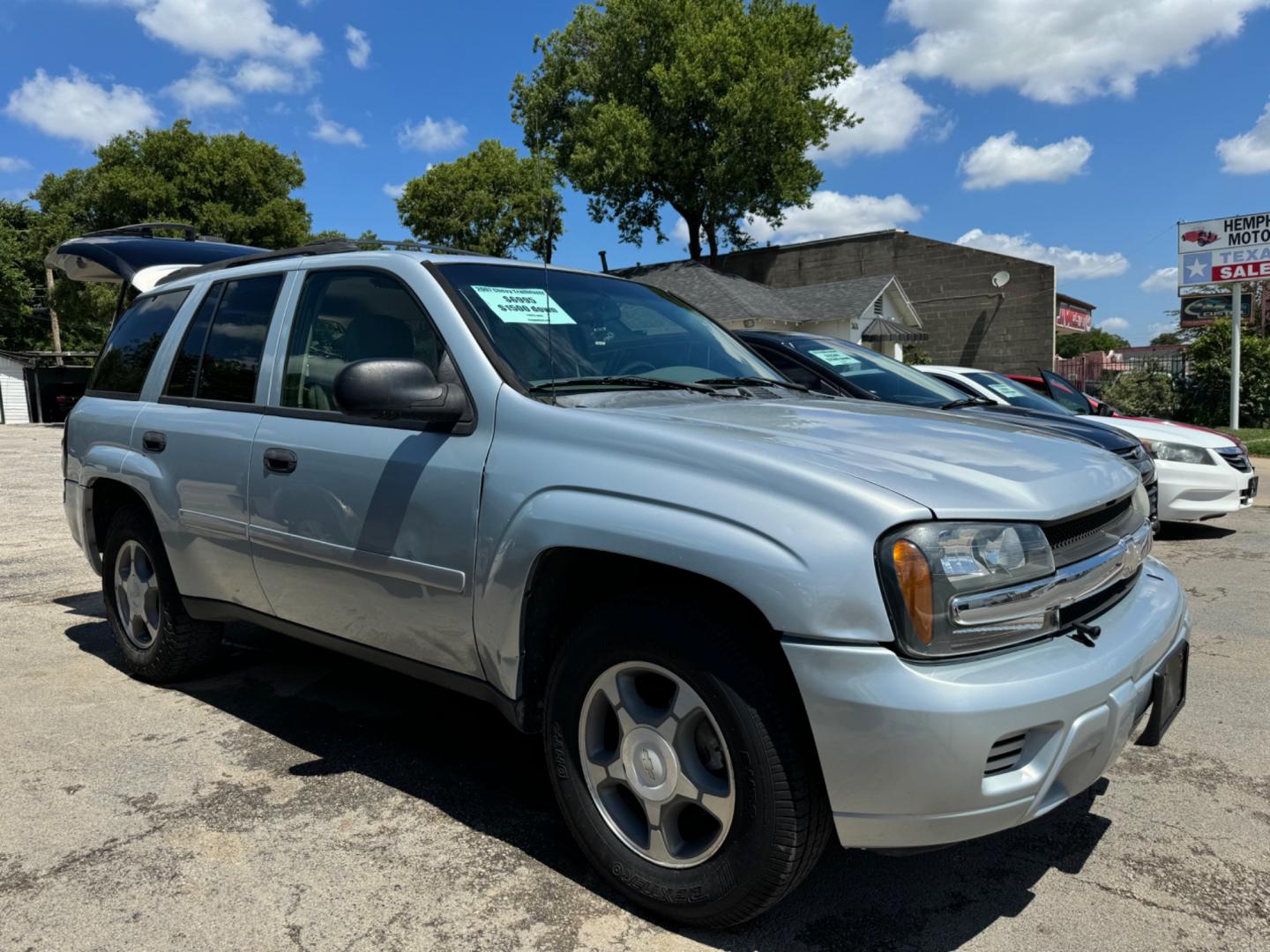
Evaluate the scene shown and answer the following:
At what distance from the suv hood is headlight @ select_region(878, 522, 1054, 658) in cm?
5

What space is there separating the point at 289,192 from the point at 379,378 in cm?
3789

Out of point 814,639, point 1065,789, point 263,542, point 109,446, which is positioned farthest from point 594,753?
point 109,446

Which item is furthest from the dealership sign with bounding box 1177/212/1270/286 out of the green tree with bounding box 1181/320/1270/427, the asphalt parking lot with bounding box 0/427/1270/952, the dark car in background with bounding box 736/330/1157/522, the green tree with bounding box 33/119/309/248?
the green tree with bounding box 33/119/309/248

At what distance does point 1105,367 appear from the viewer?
26.2 metres

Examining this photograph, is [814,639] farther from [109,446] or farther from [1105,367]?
[1105,367]

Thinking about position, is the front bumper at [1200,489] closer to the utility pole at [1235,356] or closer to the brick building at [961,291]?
the utility pole at [1235,356]

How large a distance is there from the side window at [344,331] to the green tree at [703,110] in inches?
1315

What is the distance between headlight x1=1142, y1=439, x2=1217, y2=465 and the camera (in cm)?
792

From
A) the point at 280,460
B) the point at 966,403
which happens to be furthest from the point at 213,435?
the point at 966,403

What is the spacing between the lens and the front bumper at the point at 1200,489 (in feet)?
25.7

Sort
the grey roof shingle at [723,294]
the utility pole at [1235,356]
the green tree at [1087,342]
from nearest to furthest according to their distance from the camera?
the utility pole at [1235,356]
the grey roof shingle at [723,294]
the green tree at [1087,342]

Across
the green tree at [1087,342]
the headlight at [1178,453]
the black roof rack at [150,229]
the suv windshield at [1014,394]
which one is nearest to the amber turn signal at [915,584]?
the suv windshield at [1014,394]

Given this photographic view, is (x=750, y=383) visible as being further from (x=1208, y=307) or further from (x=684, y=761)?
(x=1208, y=307)

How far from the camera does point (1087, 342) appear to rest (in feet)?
242
